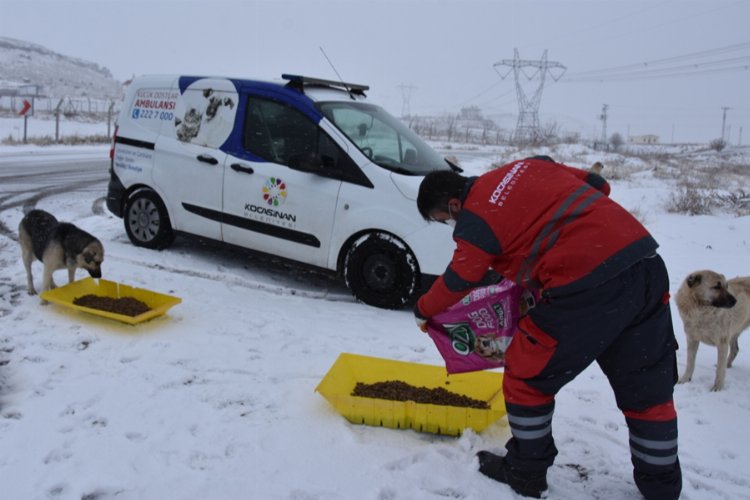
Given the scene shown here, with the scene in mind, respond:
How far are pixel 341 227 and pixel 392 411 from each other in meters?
2.70

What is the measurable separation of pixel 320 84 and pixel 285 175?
1.19 m

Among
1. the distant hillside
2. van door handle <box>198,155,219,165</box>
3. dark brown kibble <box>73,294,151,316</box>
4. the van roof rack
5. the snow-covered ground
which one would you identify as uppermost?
the distant hillside

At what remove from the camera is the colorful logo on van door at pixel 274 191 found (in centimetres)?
629

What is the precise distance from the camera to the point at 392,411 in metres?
3.68

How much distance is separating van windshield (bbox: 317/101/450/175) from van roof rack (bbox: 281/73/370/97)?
32cm

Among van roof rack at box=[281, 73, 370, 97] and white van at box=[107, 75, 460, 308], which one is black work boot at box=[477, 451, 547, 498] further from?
van roof rack at box=[281, 73, 370, 97]

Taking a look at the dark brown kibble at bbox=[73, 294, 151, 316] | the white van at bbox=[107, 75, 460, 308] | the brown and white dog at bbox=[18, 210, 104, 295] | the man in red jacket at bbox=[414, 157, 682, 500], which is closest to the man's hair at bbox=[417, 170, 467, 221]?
the man in red jacket at bbox=[414, 157, 682, 500]

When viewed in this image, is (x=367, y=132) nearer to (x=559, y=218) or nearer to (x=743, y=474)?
(x=559, y=218)

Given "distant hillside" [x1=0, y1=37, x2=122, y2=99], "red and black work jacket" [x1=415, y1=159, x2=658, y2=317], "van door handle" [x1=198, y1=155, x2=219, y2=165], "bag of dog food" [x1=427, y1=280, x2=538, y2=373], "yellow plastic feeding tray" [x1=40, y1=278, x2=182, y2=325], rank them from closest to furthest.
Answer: "red and black work jacket" [x1=415, y1=159, x2=658, y2=317]
"bag of dog food" [x1=427, y1=280, x2=538, y2=373]
"yellow plastic feeding tray" [x1=40, y1=278, x2=182, y2=325]
"van door handle" [x1=198, y1=155, x2=219, y2=165]
"distant hillside" [x1=0, y1=37, x2=122, y2=99]

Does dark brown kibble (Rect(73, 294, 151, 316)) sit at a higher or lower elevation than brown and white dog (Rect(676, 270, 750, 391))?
lower

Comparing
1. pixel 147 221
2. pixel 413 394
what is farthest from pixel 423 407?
pixel 147 221

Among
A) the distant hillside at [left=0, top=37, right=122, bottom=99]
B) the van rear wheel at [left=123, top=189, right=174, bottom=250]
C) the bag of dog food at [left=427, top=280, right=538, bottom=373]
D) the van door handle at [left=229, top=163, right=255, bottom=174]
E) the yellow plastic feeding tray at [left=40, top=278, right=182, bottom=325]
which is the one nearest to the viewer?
the bag of dog food at [left=427, top=280, right=538, bottom=373]

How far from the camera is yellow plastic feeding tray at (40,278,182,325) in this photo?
4988mm

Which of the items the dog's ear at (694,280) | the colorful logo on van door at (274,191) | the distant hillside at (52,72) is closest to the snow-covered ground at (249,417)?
the dog's ear at (694,280)
